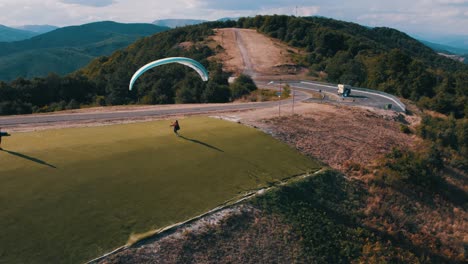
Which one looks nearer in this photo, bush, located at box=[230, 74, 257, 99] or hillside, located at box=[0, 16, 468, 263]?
hillside, located at box=[0, 16, 468, 263]

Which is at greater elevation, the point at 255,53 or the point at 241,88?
the point at 255,53

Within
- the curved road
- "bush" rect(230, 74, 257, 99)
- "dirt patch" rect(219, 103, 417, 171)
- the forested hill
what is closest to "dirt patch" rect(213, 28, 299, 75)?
the curved road

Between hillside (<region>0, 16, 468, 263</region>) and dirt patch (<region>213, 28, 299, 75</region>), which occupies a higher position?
dirt patch (<region>213, 28, 299, 75</region>)

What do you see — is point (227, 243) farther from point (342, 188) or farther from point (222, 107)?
point (222, 107)

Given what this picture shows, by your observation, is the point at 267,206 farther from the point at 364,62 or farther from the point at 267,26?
the point at 267,26

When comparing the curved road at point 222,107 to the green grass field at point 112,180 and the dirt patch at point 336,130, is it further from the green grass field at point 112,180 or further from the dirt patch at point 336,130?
the green grass field at point 112,180

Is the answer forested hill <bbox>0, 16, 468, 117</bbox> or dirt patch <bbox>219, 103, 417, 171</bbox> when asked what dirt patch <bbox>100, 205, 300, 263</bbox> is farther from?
forested hill <bbox>0, 16, 468, 117</bbox>

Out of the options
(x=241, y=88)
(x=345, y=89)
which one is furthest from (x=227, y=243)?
(x=241, y=88)

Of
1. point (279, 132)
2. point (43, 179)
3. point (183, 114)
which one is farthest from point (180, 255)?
point (183, 114)

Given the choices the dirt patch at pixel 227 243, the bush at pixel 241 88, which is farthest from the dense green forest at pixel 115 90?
the dirt patch at pixel 227 243
